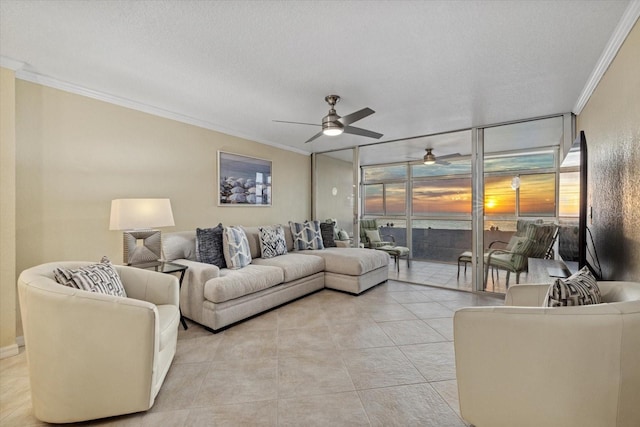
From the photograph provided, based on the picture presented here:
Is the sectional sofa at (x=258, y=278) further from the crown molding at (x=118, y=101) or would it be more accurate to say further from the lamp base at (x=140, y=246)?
the crown molding at (x=118, y=101)

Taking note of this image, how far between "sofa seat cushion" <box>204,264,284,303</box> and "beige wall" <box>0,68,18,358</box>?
1.50 meters

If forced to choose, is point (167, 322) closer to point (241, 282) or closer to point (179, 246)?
point (241, 282)

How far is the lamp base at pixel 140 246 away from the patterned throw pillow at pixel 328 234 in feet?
8.45

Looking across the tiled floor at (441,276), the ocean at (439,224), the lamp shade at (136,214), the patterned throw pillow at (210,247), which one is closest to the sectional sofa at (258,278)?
the patterned throw pillow at (210,247)

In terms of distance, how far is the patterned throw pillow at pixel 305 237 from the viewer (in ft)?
15.1

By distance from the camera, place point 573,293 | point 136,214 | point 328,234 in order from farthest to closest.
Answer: point 328,234 < point 136,214 < point 573,293

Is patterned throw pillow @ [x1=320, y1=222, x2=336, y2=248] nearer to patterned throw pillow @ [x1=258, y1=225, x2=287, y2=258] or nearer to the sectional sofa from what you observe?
the sectional sofa

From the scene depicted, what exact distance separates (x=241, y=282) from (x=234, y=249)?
559 millimetres

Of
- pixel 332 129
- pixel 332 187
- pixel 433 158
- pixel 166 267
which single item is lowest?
pixel 166 267

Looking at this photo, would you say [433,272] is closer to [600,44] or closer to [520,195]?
[520,195]

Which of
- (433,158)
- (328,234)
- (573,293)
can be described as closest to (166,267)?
(328,234)

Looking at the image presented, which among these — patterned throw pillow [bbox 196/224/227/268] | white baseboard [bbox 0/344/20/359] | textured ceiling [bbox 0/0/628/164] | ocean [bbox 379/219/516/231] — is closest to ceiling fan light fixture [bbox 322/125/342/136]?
textured ceiling [bbox 0/0/628/164]

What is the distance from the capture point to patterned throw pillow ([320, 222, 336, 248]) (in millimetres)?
4914

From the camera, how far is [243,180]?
4.56m
